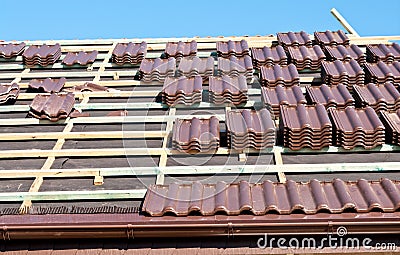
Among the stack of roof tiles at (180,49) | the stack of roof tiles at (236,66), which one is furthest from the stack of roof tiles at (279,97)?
the stack of roof tiles at (180,49)

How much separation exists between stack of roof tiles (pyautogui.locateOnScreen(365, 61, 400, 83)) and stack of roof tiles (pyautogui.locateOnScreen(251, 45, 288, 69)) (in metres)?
1.80

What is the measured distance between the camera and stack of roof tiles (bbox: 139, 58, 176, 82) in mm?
10930

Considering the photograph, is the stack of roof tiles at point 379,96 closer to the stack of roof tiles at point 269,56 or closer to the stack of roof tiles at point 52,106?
the stack of roof tiles at point 269,56

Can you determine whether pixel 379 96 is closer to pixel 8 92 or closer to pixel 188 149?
pixel 188 149

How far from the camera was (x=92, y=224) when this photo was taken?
21.0 ft

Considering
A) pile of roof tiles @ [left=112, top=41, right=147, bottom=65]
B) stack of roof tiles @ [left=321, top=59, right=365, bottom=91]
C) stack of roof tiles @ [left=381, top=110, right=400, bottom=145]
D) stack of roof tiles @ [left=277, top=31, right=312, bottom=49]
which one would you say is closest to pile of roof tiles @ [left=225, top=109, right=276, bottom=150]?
stack of roof tiles @ [left=381, top=110, right=400, bottom=145]

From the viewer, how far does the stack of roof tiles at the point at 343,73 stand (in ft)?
33.3

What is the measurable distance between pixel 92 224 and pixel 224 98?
4.20 metres

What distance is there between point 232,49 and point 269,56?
1.03 meters

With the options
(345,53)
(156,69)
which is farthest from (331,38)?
(156,69)

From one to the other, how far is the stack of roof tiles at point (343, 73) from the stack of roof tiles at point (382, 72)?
21cm

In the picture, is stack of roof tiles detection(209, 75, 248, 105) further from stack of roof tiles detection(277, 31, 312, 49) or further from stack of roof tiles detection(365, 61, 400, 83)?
stack of roof tiles detection(277, 31, 312, 49)

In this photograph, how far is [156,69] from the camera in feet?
36.3

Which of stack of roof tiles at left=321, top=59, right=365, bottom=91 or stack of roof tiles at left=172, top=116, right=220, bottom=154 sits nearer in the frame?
stack of roof tiles at left=172, top=116, right=220, bottom=154
